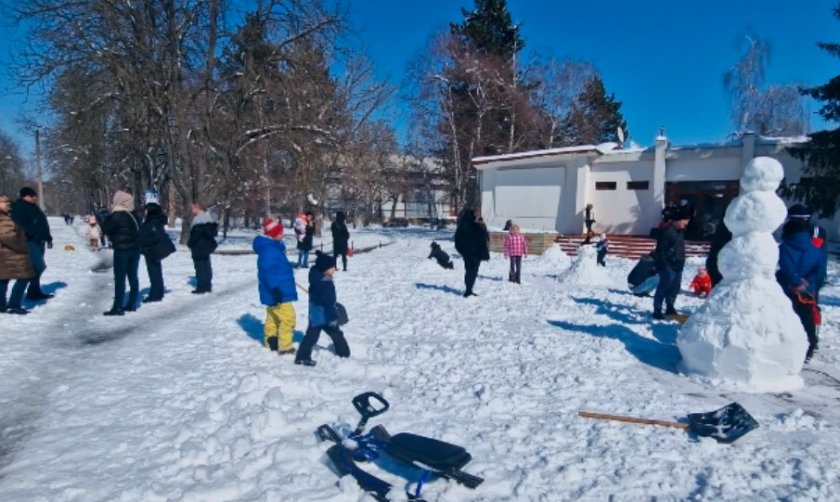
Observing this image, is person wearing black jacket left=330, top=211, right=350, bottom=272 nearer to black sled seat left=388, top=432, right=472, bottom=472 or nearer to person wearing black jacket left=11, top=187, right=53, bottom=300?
person wearing black jacket left=11, top=187, right=53, bottom=300

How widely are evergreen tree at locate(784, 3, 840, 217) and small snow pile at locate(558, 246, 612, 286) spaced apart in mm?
9494

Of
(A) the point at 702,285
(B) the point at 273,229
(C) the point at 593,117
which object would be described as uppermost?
(C) the point at 593,117

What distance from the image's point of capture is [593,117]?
124 ft

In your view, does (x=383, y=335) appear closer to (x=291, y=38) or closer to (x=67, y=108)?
(x=291, y=38)

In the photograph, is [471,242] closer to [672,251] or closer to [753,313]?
[672,251]

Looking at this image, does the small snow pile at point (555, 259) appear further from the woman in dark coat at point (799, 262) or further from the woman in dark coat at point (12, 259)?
the woman in dark coat at point (12, 259)

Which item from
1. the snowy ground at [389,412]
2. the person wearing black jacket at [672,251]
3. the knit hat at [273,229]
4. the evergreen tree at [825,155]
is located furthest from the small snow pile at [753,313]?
the evergreen tree at [825,155]

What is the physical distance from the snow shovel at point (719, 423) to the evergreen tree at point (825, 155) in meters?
16.9

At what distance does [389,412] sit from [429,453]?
1.22 m

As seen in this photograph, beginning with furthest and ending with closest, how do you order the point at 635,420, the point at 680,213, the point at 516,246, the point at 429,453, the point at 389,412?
the point at 516,246
the point at 680,213
the point at 389,412
the point at 635,420
the point at 429,453

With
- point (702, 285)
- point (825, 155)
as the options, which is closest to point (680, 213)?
point (702, 285)

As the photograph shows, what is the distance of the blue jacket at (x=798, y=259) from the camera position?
230 inches

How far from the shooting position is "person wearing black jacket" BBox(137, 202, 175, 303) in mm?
8914

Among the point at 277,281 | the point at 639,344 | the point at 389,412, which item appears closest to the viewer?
the point at 389,412
